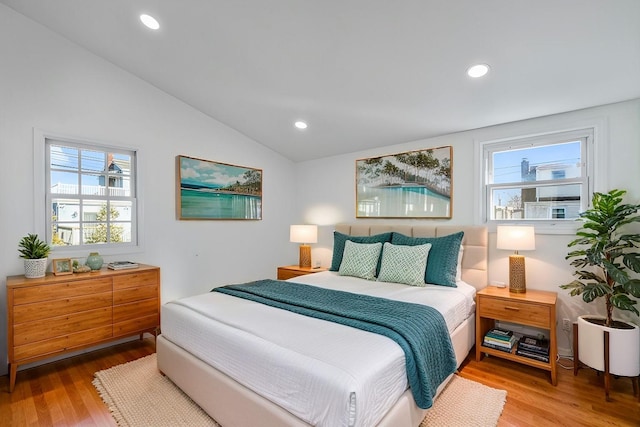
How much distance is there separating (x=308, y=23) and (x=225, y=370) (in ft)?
7.72

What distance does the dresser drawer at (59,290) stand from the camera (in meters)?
2.35

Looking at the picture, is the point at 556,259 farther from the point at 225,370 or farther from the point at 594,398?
the point at 225,370

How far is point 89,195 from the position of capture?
3.13 metres

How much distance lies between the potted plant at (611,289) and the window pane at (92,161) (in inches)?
175

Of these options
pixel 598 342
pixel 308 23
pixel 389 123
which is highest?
pixel 308 23

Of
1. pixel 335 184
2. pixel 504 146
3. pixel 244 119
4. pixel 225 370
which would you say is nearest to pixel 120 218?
pixel 244 119

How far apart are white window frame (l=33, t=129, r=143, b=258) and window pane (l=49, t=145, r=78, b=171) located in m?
0.05

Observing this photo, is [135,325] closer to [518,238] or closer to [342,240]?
[342,240]

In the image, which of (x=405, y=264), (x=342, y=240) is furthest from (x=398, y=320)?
(x=342, y=240)

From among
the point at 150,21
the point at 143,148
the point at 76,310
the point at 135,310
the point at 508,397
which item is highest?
the point at 150,21

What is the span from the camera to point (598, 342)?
2.28 m

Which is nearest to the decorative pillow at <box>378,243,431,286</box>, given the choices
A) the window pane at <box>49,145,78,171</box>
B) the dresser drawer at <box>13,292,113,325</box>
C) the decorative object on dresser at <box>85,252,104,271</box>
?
the dresser drawer at <box>13,292,113,325</box>

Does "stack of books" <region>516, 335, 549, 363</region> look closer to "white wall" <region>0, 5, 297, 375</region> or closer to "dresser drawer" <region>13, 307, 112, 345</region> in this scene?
"white wall" <region>0, 5, 297, 375</region>

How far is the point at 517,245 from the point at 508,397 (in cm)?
122
